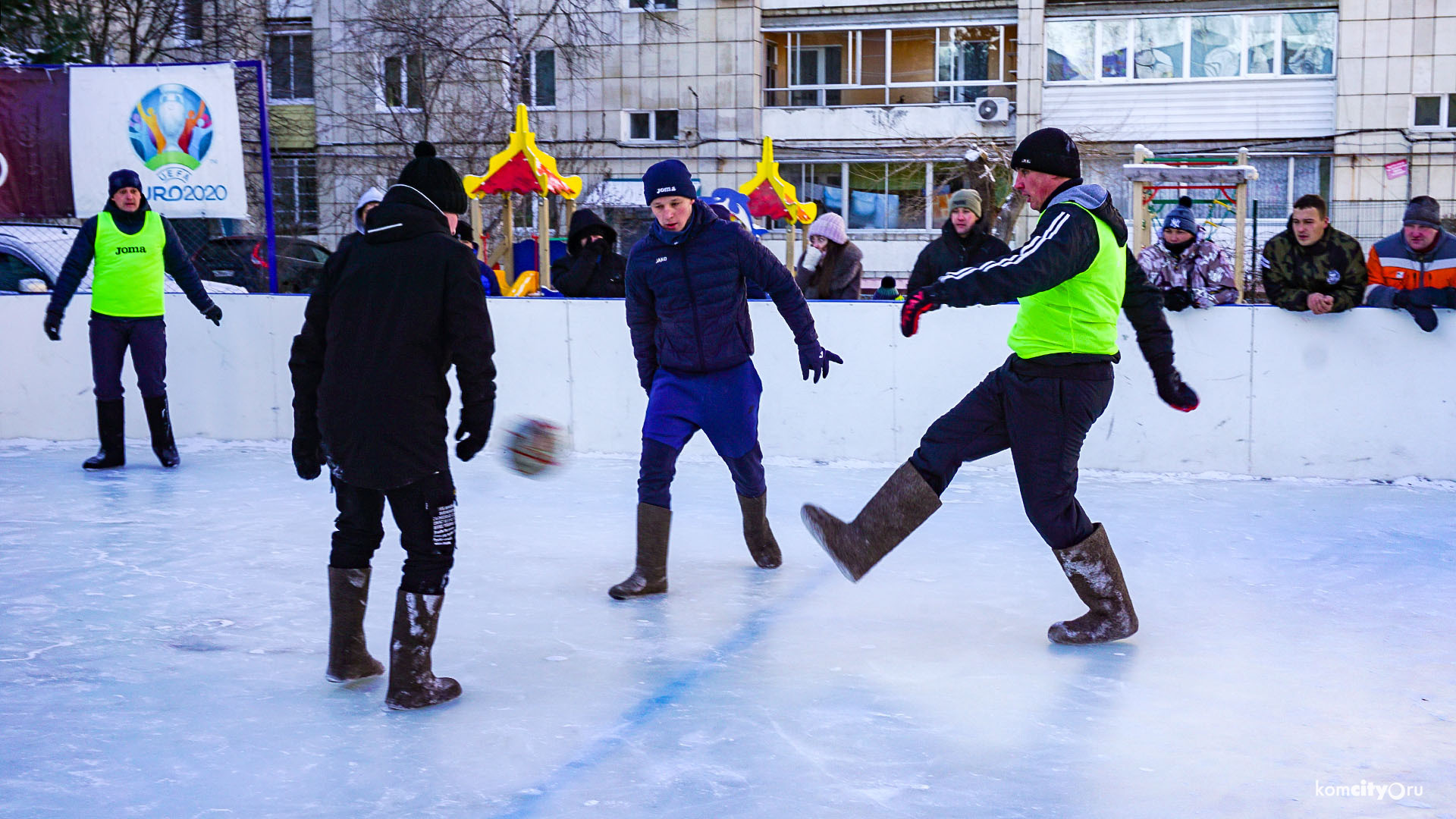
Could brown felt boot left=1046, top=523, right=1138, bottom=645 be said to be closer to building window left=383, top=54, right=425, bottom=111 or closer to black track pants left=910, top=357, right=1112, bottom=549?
black track pants left=910, top=357, right=1112, bottom=549

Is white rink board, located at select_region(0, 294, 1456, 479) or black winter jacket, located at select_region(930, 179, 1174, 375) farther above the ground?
black winter jacket, located at select_region(930, 179, 1174, 375)

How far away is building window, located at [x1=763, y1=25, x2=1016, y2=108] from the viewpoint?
879 inches

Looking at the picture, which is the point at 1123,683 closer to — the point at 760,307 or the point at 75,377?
the point at 760,307

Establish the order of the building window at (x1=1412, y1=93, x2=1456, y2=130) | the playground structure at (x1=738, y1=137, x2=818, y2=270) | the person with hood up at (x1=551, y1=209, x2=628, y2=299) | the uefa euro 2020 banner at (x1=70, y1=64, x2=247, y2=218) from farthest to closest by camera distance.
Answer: the building window at (x1=1412, y1=93, x2=1456, y2=130)
the playground structure at (x1=738, y1=137, x2=818, y2=270)
the uefa euro 2020 banner at (x1=70, y1=64, x2=247, y2=218)
the person with hood up at (x1=551, y1=209, x2=628, y2=299)

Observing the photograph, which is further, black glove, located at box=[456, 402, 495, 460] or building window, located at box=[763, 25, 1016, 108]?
building window, located at box=[763, 25, 1016, 108]

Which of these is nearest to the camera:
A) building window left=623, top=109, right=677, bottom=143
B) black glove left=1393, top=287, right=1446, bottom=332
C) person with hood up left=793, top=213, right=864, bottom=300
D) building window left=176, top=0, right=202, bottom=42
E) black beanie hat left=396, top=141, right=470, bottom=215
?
black beanie hat left=396, top=141, right=470, bottom=215

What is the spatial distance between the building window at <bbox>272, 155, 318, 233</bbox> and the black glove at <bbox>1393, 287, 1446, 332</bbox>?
11489 millimetres

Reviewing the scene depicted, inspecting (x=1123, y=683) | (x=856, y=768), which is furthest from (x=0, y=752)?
(x=1123, y=683)

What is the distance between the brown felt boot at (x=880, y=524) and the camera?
367 centimetres

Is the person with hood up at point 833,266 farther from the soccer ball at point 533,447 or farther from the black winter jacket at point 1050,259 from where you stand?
the black winter jacket at point 1050,259

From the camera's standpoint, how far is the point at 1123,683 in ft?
11.1

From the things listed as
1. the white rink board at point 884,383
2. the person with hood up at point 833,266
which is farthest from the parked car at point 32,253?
the person with hood up at point 833,266

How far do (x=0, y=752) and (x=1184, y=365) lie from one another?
17.7 feet

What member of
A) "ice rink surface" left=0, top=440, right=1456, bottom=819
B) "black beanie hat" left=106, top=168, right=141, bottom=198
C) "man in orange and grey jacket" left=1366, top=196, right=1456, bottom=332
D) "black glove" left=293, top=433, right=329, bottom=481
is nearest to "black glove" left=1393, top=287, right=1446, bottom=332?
"man in orange and grey jacket" left=1366, top=196, right=1456, bottom=332
